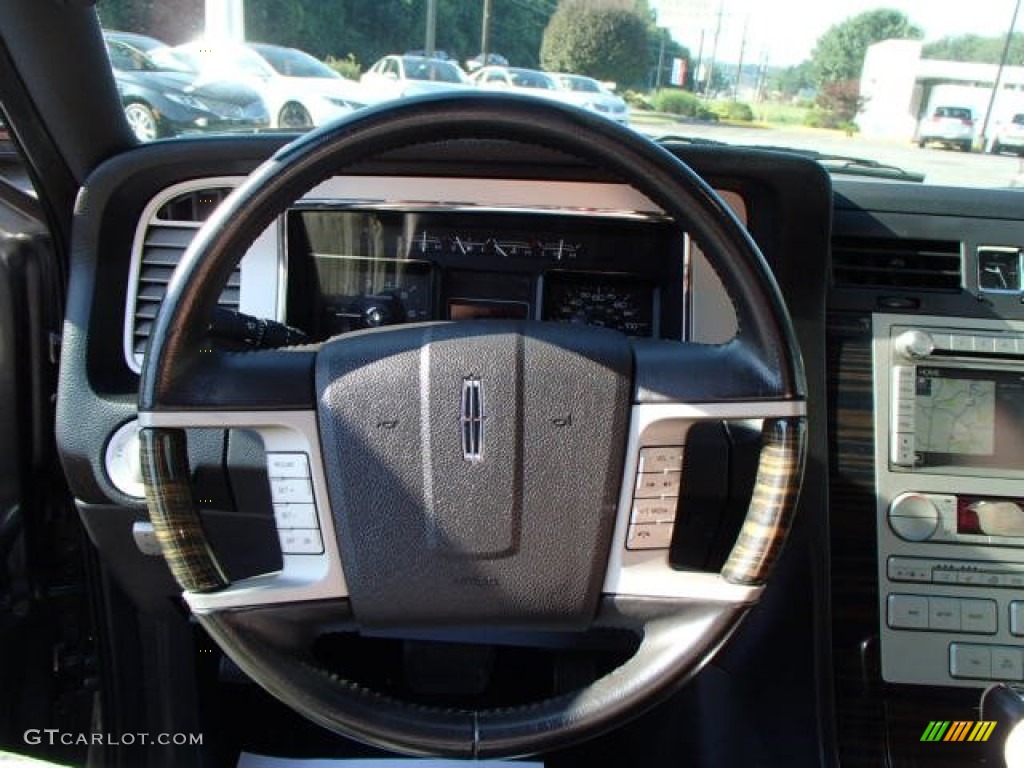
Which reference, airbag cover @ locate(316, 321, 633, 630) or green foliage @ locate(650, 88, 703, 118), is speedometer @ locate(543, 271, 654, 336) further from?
airbag cover @ locate(316, 321, 633, 630)

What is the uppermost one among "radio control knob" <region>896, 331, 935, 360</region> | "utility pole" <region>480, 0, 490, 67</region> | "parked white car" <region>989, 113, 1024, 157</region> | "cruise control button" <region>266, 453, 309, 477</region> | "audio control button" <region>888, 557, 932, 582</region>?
"utility pole" <region>480, 0, 490, 67</region>

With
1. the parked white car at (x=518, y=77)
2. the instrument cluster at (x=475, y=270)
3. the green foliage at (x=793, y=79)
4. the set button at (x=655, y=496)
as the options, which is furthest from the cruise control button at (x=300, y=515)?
the green foliage at (x=793, y=79)

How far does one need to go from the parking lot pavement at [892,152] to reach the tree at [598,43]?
0.21m

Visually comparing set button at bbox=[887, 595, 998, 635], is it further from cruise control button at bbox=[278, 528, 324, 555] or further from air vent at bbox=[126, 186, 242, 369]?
air vent at bbox=[126, 186, 242, 369]

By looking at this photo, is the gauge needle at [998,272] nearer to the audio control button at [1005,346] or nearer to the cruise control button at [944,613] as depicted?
the audio control button at [1005,346]

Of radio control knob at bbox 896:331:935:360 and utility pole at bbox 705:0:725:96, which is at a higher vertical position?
utility pole at bbox 705:0:725:96

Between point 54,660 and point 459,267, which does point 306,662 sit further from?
point 54,660

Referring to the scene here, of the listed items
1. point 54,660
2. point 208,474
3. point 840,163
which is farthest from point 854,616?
point 54,660

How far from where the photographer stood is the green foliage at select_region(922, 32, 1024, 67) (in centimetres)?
207

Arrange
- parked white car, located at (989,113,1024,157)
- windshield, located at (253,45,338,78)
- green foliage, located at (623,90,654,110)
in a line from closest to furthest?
green foliage, located at (623,90,654,110), parked white car, located at (989,113,1024,157), windshield, located at (253,45,338,78)

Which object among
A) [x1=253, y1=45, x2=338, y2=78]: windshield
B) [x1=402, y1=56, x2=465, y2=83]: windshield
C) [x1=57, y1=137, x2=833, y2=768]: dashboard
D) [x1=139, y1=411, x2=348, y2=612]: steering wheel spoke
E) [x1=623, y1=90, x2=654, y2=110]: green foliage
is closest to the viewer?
[x1=139, y1=411, x2=348, y2=612]: steering wheel spoke

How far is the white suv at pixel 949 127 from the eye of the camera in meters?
2.08

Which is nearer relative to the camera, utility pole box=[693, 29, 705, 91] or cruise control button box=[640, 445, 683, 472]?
cruise control button box=[640, 445, 683, 472]

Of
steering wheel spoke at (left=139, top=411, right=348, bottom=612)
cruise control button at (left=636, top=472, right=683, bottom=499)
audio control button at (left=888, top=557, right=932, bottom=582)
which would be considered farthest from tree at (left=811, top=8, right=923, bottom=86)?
steering wheel spoke at (left=139, top=411, right=348, bottom=612)
